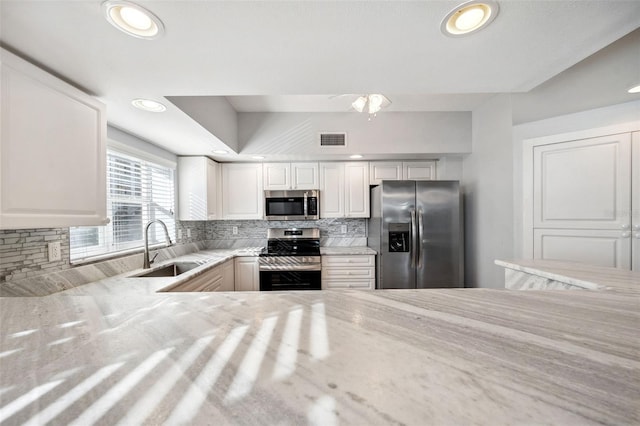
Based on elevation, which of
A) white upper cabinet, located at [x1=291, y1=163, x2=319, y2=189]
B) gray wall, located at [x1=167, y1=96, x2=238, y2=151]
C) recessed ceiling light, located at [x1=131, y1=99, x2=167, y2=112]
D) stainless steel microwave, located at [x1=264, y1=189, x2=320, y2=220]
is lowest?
stainless steel microwave, located at [x1=264, y1=189, x2=320, y2=220]

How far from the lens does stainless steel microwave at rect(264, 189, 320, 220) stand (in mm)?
3127

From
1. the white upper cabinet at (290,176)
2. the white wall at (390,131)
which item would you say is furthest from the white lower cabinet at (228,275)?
the white wall at (390,131)

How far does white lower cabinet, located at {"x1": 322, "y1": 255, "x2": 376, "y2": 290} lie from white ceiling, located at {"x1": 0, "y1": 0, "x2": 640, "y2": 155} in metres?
2.03

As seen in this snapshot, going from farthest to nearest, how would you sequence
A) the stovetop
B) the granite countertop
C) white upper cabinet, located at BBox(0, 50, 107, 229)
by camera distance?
the stovetop, white upper cabinet, located at BBox(0, 50, 107, 229), the granite countertop

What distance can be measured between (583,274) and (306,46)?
1.78 meters

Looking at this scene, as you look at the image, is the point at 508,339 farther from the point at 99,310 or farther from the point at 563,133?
the point at 563,133

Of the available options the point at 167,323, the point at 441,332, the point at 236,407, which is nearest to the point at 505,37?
the point at 441,332

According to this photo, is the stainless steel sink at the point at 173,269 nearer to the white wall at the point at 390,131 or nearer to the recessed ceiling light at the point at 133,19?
the white wall at the point at 390,131

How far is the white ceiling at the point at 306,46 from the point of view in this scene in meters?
0.88

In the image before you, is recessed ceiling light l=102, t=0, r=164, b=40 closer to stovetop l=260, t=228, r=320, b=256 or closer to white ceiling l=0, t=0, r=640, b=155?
white ceiling l=0, t=0, r=640, b=155

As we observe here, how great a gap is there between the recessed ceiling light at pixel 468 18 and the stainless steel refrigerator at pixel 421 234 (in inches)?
73.3

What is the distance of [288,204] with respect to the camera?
124 inches

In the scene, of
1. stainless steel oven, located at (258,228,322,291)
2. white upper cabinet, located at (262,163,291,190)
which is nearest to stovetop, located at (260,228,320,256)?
stainless steel oven, located at (258,228,322,291)

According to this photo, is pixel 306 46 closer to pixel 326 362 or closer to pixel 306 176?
pixel 326 362
